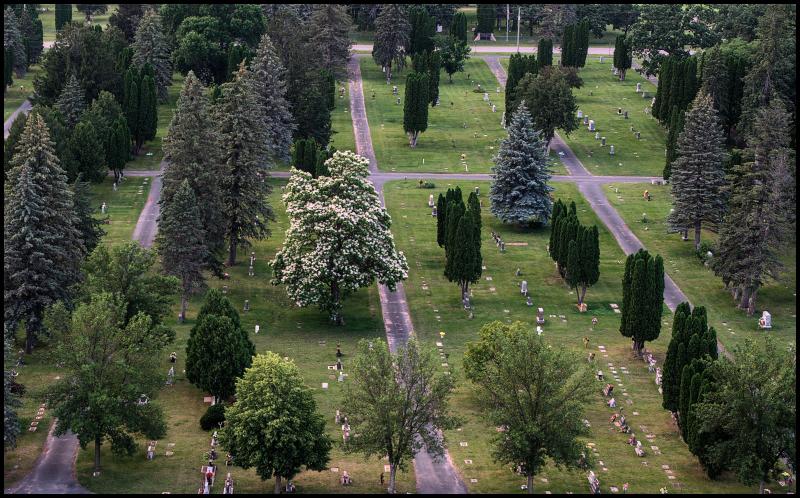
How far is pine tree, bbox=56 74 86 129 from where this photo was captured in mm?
167000

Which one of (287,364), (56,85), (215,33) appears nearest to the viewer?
(287,364)

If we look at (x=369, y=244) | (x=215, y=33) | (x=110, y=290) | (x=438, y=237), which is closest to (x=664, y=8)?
(x=215, y=33)

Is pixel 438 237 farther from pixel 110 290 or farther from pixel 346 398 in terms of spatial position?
pixel 346 398

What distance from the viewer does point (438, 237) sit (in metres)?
138

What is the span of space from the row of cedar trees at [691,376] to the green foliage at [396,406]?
578 inches

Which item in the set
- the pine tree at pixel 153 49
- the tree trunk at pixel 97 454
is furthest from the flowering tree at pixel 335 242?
the pine tree at pixel 153 49

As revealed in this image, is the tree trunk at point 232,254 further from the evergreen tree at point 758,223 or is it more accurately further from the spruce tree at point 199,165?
the evergreen tree at point 758,223

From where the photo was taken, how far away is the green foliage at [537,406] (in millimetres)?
89688

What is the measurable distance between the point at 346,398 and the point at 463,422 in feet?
21.9

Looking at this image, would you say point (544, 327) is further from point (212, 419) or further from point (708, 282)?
point (212, 419)

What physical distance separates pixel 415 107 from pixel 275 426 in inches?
3714

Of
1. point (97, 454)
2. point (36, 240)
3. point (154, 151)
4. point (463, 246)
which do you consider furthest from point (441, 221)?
point (97, 454)

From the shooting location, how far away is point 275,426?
8812cm

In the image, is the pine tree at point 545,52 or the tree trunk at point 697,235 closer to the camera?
the tree trunk at point 697,235
